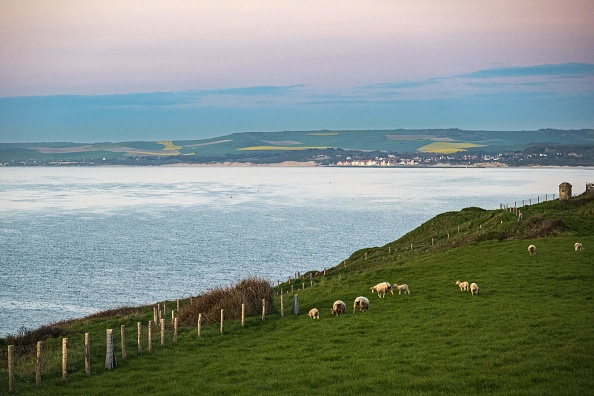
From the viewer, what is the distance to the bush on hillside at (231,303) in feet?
119

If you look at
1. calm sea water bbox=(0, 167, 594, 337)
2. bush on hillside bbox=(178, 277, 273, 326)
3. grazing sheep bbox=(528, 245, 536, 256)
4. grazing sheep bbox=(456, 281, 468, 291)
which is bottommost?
calm sea water bbox=(0, 167, 594, 337)

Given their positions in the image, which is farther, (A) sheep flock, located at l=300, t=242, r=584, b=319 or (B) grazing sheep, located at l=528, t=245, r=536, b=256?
(B) grazing sheep, located at l=528, t=245, r=536, b=256

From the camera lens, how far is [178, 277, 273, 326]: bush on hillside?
36344 millimetres

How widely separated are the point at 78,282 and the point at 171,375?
58422mm

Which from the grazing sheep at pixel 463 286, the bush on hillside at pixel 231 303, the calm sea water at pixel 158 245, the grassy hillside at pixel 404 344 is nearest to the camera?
the grassy hillside at pixel 404 344

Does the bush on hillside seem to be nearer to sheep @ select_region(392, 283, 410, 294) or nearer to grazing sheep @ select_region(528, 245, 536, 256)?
sheep @ select_region(392, 283, 410, 294)

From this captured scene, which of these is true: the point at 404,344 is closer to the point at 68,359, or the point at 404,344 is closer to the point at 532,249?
the point at 68,359

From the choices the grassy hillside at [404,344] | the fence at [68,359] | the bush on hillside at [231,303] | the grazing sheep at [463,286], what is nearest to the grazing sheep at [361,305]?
the grassy hillside at [404,344]

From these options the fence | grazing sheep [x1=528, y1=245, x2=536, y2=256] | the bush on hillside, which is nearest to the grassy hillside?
the fence

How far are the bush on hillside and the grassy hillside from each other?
101 centimetres

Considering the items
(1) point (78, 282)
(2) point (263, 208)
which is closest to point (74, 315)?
(1) point (78, 282)

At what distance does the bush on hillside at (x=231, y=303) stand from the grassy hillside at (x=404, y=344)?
101cm

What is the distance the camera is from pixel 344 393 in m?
18.9

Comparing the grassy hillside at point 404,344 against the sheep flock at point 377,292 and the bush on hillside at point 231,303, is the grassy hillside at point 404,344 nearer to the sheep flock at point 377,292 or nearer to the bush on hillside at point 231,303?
the sheep flock at point 377,292
